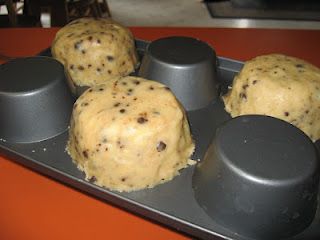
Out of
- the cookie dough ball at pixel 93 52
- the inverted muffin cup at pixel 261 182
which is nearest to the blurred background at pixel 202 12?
the cookie dough ball at pixel 93 52

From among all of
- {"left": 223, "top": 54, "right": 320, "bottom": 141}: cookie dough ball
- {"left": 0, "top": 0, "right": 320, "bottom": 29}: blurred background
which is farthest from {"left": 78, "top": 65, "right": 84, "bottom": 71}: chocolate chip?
{"left": 0, "top": 0, "right": 320, "bottom": 29}: blurred background

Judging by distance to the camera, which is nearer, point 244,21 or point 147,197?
point 147,197

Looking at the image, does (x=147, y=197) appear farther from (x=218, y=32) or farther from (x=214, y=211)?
(x=218, y=32)

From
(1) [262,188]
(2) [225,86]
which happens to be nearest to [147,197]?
(1) [262,188]

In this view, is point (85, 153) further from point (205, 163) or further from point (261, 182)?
point (261, 182)

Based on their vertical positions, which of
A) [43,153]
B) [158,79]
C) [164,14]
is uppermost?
[158,79]

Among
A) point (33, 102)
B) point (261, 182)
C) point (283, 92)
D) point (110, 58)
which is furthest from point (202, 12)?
point (261, 182)

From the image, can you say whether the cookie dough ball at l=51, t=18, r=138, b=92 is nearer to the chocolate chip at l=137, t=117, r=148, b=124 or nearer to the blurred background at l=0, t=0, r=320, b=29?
the chocolate chip at l=137, t=117, r=148, b=124
